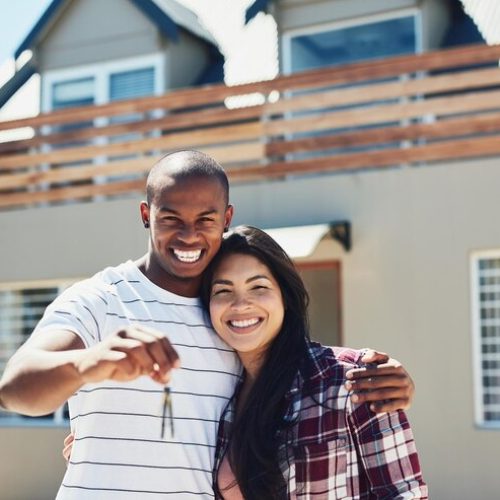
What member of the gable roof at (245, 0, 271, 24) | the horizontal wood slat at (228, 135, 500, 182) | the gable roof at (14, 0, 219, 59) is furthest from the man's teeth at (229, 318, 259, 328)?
the gable roof at (14, 0, 219, 59)

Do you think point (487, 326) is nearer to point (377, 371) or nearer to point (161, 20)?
point (377, 371)

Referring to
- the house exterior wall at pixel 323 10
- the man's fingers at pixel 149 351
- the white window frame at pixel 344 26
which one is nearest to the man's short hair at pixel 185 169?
the man's fingers at pixel 149 351

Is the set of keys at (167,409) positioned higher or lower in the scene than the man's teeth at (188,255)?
lower

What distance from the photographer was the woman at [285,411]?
2.46 metres

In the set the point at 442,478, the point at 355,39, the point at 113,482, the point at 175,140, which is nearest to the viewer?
the point at 113,482

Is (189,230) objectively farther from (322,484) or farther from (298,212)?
(298,212)

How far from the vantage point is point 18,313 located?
1030 centimetres

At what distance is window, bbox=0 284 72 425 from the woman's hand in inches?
312

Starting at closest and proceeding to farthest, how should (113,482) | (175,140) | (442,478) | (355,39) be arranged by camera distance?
(113,482)
(442,478)
(175,140)
(355,39)

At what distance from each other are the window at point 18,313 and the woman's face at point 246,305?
24.7 feet

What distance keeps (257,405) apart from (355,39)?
8.03 meters

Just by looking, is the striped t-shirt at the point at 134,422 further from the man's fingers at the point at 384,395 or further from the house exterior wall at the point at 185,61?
the house exterior wall at the point at 185,61

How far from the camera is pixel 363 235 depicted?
325 inches

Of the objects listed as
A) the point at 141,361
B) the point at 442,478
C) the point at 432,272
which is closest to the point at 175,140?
the point at 432,272
